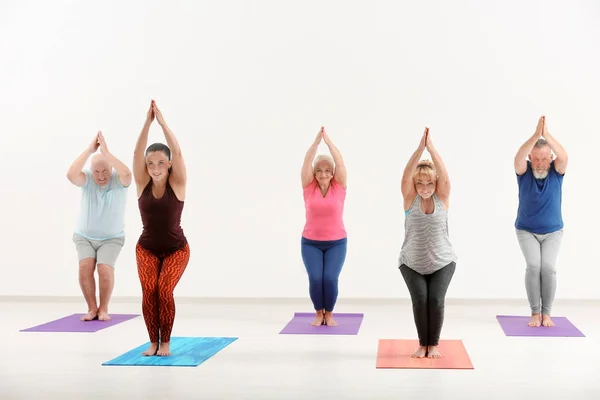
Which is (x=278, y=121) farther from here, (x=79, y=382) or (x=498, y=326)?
(x=79, y=382)

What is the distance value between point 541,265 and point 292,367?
2.52 meters

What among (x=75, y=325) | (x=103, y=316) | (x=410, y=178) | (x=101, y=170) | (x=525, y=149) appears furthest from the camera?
(x=103, y=316)

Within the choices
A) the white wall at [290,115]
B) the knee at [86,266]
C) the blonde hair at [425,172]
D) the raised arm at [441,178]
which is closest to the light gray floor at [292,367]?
the knee at [86,266]

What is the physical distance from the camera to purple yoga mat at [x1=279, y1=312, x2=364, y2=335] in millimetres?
6141

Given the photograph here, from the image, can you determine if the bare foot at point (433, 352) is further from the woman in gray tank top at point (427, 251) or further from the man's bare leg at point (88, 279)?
the man's bare leg at point (88, 279)

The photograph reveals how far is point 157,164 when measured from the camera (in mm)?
4867

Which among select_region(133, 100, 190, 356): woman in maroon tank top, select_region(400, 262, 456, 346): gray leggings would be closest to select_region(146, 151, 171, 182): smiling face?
select_region(133, 100, 190, 356): woman in maroon tank top

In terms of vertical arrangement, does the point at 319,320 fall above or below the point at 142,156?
below

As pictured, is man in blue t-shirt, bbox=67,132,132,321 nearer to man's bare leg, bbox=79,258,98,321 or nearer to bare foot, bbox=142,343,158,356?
man's bare leg, bbox=79,258,98,321

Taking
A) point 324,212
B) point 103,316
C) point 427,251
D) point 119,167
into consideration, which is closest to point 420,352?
point 427,251

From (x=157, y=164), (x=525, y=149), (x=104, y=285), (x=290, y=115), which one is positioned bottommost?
(x=104, y=285)

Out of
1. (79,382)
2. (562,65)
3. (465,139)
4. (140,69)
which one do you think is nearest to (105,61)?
(140,69)

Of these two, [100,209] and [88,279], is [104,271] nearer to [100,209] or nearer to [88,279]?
[88,279]

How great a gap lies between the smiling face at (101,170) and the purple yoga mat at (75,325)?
107 cm
